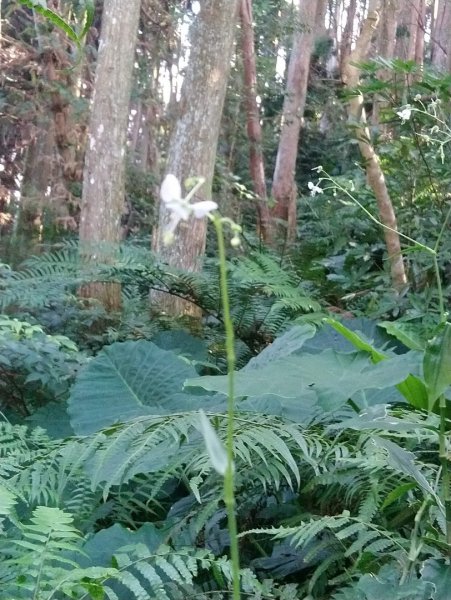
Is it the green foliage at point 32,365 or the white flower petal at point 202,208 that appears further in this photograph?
the green foliage at point 32,365

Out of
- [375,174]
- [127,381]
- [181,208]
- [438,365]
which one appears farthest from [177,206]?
[375,174]

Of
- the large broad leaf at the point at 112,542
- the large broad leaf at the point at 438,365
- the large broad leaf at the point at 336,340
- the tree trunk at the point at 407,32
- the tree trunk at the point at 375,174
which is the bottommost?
the large broad leaf at the point at 112,542

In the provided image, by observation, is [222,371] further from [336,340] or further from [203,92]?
[203,92]

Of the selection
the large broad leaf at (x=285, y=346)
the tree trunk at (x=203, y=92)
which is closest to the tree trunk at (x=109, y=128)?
the tree trunk at (x=203, y=92)

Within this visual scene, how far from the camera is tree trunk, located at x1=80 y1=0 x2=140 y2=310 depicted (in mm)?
6402

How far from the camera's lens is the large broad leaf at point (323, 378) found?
1365mm

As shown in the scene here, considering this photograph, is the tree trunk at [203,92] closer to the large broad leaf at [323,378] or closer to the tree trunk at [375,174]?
the tree trunk at [375,174]

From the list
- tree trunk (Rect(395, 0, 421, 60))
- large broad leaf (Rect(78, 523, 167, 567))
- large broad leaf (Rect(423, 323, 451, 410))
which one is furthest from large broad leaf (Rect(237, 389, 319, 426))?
tree trunk (Rect(395, 0, 421, 60))

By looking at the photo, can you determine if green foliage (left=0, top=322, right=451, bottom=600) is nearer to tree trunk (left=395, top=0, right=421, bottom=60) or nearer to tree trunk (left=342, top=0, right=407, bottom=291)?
tree trunk (left=342, top=0, right=407, bottom=291)

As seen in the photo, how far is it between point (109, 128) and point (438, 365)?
18.8 feet

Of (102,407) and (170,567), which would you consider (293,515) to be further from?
(102,407)

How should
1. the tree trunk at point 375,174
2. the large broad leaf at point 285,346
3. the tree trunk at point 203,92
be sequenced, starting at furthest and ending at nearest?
the tree trunk at point 203,92 < the tree trunk at point 375,174 < the large broad leaf at point 285,346

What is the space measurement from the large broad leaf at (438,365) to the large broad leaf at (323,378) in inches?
2.9

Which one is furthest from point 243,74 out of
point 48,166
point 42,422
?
point 42,422
